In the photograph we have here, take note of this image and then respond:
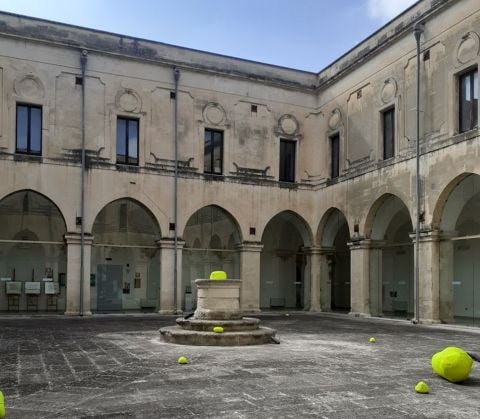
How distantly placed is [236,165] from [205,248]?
392cm

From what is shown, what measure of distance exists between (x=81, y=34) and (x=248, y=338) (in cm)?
1353

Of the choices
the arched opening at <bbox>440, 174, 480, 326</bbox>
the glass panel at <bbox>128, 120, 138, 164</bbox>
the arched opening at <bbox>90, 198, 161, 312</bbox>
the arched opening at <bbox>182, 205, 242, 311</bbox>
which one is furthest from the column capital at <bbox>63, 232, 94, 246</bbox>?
the arched opening at <bbox>440, 174, 480, 326</bbox>

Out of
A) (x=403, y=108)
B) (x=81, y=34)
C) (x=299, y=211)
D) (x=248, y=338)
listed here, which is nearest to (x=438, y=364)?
(x=248, y=338)

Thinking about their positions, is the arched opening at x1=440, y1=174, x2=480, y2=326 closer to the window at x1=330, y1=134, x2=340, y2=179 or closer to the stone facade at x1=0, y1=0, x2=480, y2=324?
the stone facade at x1=0, y1=0, x2=480, y2=324

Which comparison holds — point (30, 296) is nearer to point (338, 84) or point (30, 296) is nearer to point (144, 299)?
point (144, 299)

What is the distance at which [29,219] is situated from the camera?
22.8 metres

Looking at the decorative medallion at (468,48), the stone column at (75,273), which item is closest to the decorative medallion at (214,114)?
the stone column at (75,273)

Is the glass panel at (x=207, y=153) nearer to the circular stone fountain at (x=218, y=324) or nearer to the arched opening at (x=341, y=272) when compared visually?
the arched opening at (x=341, y=272)

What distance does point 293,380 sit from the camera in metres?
7.47

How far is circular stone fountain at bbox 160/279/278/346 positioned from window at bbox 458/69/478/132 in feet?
27.1

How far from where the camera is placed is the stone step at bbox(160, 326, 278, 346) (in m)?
11.0

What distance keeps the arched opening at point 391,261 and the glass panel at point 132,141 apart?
8.47 m

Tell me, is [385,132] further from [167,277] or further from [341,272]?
[341,272]

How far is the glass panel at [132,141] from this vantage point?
20641mm
